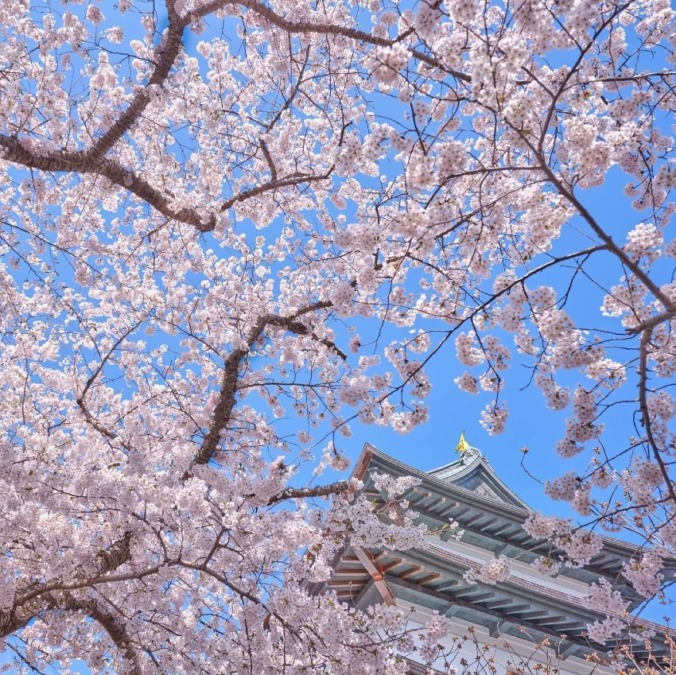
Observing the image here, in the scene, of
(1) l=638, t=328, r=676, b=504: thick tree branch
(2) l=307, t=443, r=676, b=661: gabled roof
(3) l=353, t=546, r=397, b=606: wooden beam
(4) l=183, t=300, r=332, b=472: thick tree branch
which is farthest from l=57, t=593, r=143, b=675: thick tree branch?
(1) l=638, t=328, r=676, b=504: thick tree branch

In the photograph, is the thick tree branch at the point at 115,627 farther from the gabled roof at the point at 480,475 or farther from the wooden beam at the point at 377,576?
the gabled roof at the point at 480,475

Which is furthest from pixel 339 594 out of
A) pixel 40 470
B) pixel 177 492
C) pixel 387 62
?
pixel 387 62

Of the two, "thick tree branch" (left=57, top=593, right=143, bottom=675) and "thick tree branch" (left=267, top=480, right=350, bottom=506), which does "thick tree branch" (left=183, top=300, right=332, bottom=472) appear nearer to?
"thick tree branch" (left=267, top=480, right=350, bottom=506)

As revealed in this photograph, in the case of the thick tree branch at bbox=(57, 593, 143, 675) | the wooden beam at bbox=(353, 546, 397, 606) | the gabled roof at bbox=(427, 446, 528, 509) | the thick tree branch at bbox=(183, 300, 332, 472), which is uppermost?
the gabled roof at bbox=(427, 446, 528, 509)

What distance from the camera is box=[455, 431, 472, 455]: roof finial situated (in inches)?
634

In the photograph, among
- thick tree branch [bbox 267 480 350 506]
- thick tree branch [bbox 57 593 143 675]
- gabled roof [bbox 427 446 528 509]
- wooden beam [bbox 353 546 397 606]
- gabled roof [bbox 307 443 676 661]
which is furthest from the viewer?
gabled roof [bbox 427 446 528 509]

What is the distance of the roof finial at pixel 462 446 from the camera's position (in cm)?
1611

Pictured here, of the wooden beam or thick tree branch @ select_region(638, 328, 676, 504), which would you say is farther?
the wooden beam

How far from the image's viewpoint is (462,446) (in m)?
16.4

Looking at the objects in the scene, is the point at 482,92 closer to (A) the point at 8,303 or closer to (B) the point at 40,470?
(B) the point at 40,470

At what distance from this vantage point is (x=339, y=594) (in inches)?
414

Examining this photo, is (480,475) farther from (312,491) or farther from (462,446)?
(312,491)

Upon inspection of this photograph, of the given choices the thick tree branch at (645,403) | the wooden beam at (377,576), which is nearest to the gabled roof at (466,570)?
the wooden beam at (377,576)

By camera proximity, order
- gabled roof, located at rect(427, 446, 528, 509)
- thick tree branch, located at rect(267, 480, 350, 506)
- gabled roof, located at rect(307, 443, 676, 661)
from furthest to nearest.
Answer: gabled roof, located at rect(427, 446, 528, 509) < gabled roof, located at rect(307, 443, 676, 661) < thick tree branch, located at rect(267, 480, 350, 506)
